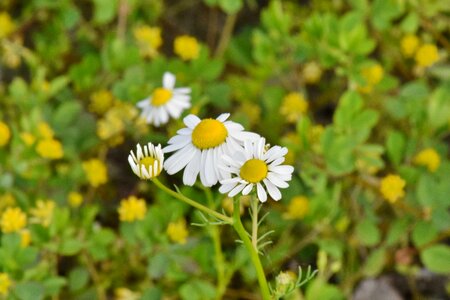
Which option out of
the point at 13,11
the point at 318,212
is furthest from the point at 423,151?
the point at 13,11

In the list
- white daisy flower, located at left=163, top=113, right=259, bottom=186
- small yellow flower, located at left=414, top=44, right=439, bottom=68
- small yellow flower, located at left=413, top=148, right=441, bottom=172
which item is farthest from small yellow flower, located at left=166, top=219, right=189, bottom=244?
small yellow flower, located at left=414, top=44, right=439, bottom=68

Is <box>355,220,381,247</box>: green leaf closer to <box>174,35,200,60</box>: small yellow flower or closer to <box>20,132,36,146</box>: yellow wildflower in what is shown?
<box>174,35,200,60</box>: small yellow flower

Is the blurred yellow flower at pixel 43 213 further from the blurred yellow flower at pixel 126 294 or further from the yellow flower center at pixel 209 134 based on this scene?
the yellow flower center at pixel 209 134

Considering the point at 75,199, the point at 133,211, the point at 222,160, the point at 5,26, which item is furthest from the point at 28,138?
the point at 222,160

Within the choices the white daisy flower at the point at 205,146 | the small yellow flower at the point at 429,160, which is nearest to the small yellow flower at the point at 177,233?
the white daisy flower at the point at 205,146

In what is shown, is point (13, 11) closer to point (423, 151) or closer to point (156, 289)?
point (156, 289)

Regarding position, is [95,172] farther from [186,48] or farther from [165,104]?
[186,48]

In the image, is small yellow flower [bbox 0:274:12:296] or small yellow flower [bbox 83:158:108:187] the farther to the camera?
small yellow flower [bbox 83:158:108:187]
